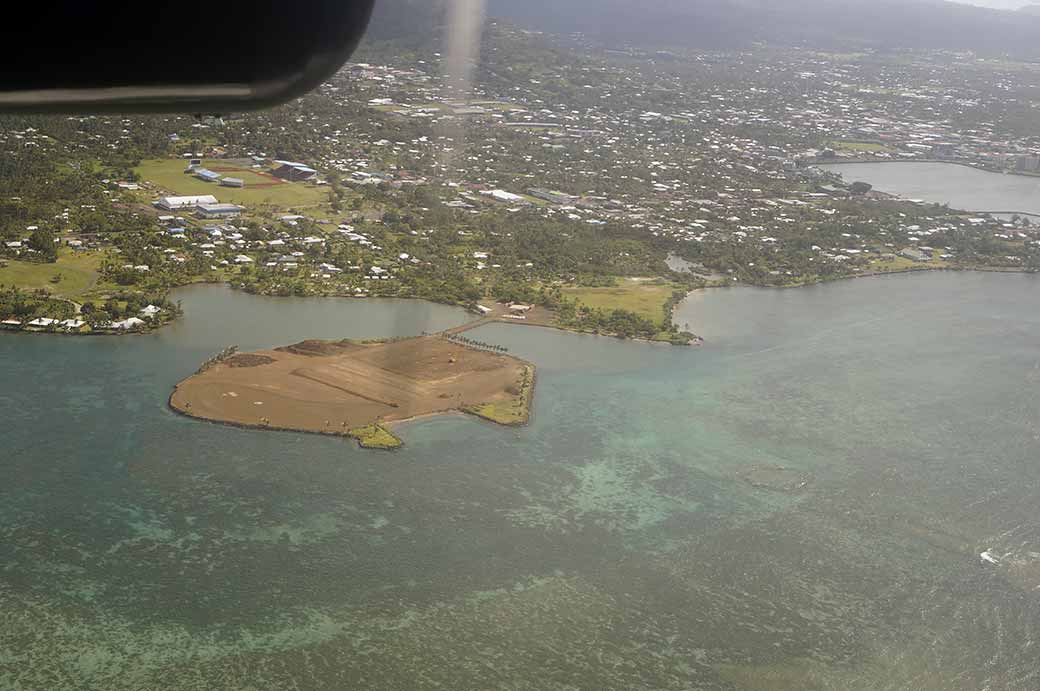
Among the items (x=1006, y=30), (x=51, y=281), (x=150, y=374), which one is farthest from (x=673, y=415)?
(x=1006, y=30)

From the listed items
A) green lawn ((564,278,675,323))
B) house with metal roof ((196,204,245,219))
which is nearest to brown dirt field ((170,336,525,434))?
green lawn ((564,278,675,323))

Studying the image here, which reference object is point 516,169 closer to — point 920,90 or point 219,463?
point 219,463

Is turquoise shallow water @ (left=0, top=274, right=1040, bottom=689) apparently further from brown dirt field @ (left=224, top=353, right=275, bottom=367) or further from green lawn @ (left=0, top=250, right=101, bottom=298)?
green lawn @ (left=0, top=250, right=101, bottom=298)

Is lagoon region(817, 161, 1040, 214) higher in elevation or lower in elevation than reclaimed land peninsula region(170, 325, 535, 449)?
higher

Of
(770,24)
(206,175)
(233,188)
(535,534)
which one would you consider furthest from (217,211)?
(770,24)

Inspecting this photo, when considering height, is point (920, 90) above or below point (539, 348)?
above

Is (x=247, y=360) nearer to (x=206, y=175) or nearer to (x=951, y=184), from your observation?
(x=206, y=175)

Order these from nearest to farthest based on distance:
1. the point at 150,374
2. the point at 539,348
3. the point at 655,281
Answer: the point at 150,374 < the point at 539,348 < the point at 655,281
